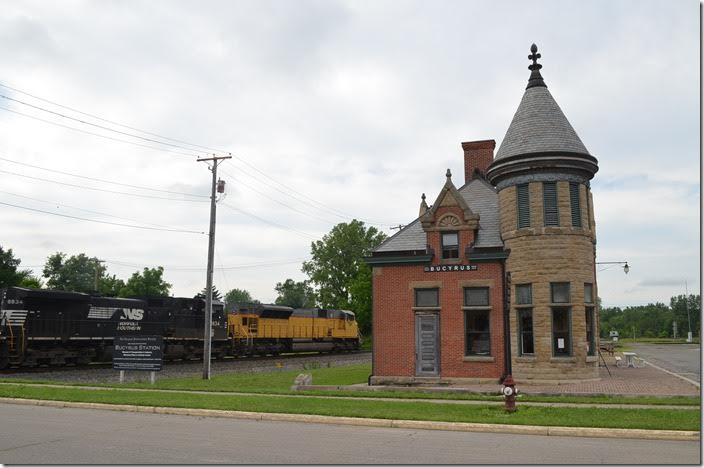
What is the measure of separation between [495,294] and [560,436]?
11.9m

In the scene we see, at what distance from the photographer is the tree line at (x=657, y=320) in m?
140

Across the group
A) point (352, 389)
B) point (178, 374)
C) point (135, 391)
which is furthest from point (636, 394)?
point (178, 374)

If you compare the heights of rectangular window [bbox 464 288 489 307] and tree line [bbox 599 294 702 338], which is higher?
rectangular window [bbox 464 288 489 307]

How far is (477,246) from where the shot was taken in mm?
24016

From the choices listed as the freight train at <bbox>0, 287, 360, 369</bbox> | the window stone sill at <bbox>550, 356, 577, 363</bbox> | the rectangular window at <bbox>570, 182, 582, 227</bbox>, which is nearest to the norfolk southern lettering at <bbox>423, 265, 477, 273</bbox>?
the rectangular window at <bbox>570, 182, 582, 227</bbox>

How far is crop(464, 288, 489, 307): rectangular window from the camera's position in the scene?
23.7 metres

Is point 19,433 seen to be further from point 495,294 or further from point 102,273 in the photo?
point 102,273

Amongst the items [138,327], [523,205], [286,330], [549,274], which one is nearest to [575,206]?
[523,205]

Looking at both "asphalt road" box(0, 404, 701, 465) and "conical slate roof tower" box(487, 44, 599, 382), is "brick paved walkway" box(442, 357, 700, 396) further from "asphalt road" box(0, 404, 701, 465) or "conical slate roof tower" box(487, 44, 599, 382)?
"asphalt road" box(0, 404, 701, 465)

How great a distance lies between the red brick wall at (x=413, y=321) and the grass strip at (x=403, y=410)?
7777 millimetres

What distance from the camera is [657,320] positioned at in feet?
537

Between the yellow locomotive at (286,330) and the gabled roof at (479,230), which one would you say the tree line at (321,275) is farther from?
the gabled roof at (479,230)

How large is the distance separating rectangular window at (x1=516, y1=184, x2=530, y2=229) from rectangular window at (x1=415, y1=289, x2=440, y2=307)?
13.5ft

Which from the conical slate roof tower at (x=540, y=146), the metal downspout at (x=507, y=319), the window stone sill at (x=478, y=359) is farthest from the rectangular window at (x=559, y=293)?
the conical slate roof tower at (x=540, y=146)
